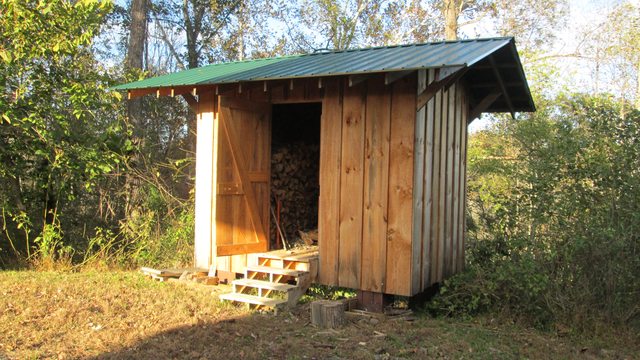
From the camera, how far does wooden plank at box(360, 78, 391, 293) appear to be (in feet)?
20.1

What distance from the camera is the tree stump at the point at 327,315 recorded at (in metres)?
5.60

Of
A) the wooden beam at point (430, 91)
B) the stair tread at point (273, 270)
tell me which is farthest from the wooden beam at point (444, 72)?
the stair tread at point (273, 270)

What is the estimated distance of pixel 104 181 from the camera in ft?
35.8

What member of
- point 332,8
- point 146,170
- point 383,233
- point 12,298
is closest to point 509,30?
point 332,8

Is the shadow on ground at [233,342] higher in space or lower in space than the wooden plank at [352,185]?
lower

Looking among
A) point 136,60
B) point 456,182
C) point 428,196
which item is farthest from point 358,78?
point 136,60

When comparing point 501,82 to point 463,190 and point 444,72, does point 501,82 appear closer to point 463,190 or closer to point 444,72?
point 463,190

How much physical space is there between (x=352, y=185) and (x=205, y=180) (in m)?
2.31

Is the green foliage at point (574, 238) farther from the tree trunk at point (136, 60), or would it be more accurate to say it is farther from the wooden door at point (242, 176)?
the tree trunk at point (136, 60)

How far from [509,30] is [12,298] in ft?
59.3

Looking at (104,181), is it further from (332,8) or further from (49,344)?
(332,8)

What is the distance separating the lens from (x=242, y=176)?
23.4 ft

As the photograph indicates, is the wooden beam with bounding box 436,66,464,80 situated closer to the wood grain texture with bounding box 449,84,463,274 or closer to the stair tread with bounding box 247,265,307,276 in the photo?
the wood grain texture with bounding box 449,84,463,274

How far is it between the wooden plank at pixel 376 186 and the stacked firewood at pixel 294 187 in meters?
2.43
